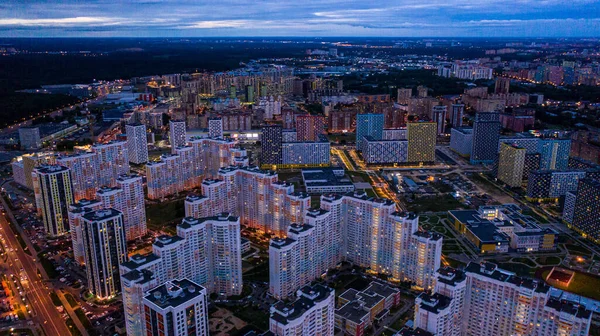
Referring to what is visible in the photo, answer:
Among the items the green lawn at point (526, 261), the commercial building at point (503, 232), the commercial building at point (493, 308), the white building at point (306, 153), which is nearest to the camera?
the commercial building at point (493, 308)

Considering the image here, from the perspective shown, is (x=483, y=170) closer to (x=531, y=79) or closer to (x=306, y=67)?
(x=531, y=79)

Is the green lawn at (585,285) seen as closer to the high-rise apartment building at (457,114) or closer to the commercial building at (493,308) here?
the commercial building at (493,308)

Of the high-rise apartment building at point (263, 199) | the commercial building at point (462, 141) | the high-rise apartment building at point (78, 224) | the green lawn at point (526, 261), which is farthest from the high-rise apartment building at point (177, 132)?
the green lawn at point (526, 261)

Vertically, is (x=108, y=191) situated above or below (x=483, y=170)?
above

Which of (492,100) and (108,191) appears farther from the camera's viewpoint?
(492,100)

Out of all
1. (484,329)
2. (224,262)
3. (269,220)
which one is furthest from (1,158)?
(484,329)

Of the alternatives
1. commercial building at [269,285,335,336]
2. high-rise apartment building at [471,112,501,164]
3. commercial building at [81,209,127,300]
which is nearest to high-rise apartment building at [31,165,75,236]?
commercial building at [81,209,127,300]

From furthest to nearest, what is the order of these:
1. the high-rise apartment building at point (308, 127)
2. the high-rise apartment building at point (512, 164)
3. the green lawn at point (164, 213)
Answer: the high-rise apartment building at point (308, 127) < the high-rise apartment building at point (512, 164) < the green lawn at point (164, 213)
